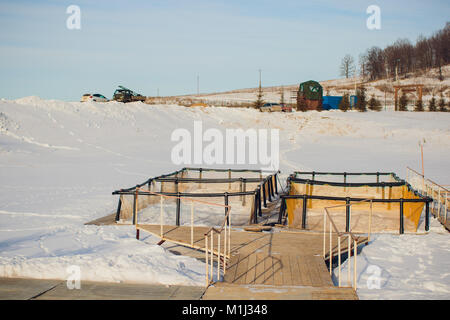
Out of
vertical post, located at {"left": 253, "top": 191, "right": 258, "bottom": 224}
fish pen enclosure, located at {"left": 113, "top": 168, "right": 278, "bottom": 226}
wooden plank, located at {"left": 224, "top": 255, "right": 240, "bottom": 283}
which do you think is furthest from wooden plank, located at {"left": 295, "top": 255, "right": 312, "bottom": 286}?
vertical post, located at {"left": 253, "top": 191, "right": 258, "bottom": 224}

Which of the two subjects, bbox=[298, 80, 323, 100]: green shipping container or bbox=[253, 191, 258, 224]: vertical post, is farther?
bbox=[298, 80, 323, 100]: green shipping container

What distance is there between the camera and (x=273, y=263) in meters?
8.50

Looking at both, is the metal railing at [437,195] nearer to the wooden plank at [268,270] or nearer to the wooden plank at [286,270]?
the wooden plank at [286,270]

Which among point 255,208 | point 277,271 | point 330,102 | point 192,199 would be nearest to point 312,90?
point 330,102

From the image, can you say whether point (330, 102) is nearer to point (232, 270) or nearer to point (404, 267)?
point (404, 267)

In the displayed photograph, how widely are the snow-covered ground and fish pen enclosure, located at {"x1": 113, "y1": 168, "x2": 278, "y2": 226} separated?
1.06 m

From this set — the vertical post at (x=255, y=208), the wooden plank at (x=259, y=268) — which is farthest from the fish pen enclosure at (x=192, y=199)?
the wooden plank at (x=259, y=268)

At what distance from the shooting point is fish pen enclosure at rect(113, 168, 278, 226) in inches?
479

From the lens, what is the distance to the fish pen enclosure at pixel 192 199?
12164 millimetres

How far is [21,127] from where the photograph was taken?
3250cm

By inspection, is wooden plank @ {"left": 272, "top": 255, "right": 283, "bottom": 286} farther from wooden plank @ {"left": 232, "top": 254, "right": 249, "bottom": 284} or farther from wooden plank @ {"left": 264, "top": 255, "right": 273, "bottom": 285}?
wooden plank @ {"left": 232, "top": 254, "right": 249, "bottom": 284}

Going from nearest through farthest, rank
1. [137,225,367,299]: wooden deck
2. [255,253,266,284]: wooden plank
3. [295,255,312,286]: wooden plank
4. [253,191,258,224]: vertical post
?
[137,225,367,299]: wooden deck, [295,255,312,286]: wooden plank, [255,253,266,284]: wooden plank, [253,191,258,224]: vertical post
